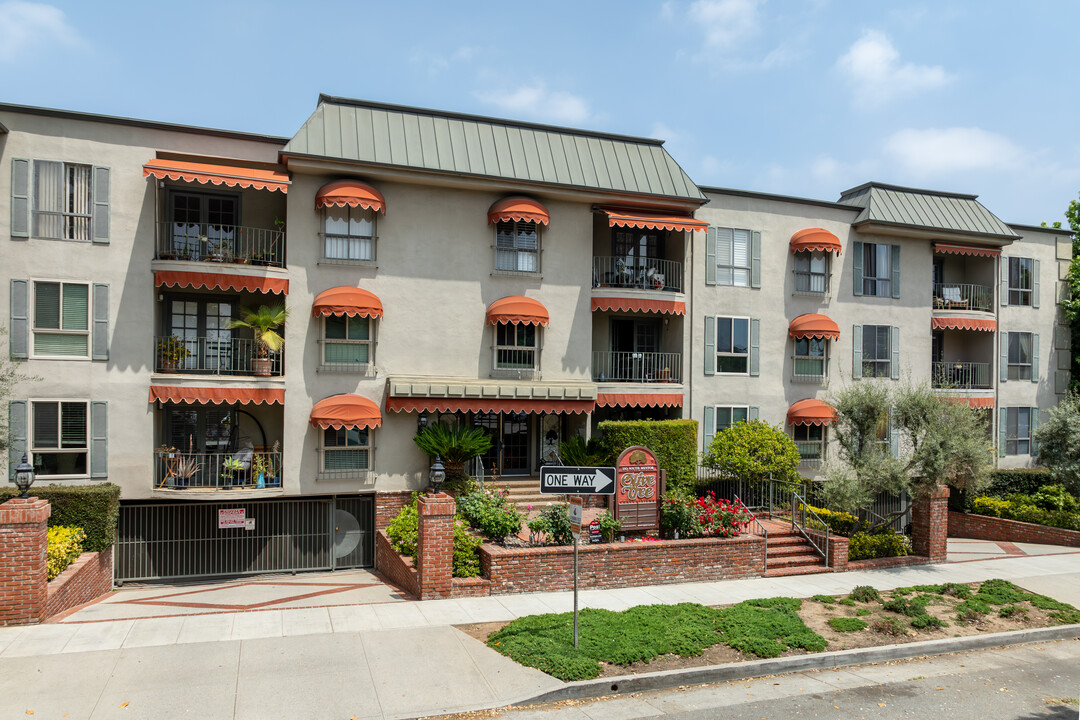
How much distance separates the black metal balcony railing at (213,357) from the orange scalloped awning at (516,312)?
583cm

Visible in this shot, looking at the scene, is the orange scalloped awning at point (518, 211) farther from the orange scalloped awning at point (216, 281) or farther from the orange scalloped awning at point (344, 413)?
the orange scalloped awning at point (344, 413)

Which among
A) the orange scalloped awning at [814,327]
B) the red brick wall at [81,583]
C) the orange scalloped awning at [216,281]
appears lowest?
the red brick wall at [81,583]

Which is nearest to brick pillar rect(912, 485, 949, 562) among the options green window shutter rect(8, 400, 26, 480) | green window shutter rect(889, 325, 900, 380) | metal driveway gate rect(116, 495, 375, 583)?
green window shutter rect(889, 325, 900, 380)

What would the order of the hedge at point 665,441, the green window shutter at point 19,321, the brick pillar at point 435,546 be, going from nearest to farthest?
1. the brick pillar at point 435,546
2. the green window shutter at point 19,321
3. the hedge at point 665,441

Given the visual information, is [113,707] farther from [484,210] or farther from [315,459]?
[484,210]

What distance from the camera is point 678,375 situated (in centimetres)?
2367

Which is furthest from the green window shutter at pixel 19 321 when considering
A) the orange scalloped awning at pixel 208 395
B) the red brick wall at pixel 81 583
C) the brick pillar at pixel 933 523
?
the brick pillar at pixel 933 523

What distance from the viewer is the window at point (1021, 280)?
2827 cm

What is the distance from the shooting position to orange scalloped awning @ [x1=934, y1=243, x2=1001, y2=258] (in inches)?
1039

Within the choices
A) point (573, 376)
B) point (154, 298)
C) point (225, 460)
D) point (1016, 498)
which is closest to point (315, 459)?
point (225, 460)

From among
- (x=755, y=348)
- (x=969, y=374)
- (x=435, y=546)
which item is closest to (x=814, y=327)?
(x=755, y=348)

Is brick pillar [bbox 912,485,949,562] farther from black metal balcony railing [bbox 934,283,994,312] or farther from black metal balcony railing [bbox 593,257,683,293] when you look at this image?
black metal balcony railing [bbox 934,283,994,312]

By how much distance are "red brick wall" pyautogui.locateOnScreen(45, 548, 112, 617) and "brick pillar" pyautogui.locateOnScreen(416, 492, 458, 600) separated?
21.2 feet

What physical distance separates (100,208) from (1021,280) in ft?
103
